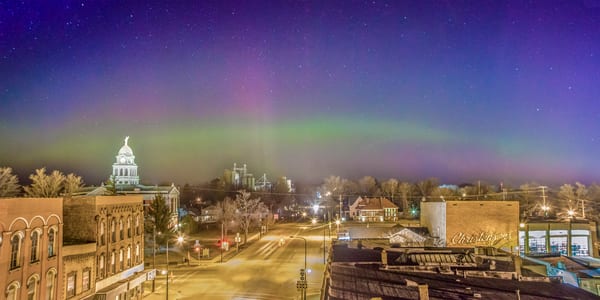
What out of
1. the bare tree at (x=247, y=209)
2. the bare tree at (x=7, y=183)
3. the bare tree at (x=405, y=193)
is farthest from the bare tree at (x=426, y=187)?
the bare tree at (x=7, y=183)

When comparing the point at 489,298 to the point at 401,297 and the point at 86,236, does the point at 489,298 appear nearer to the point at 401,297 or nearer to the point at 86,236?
the point at 401,297

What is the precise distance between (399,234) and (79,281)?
126ft

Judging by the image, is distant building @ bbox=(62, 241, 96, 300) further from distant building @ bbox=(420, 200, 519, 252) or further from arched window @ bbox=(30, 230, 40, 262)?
distant building @ bbox=(420, 200, 519, 252)

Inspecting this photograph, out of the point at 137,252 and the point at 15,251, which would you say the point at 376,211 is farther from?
the point at 15,251

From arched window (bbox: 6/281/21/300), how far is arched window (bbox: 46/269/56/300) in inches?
110

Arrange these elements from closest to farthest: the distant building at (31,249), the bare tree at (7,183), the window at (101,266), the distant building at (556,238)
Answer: the distant building at (31,249), the window at (101,266), the distant building at (556,238), the bare tree at (7,183)

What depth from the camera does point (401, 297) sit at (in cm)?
2100

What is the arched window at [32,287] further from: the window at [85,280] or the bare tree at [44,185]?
the bare tree at [44,185]

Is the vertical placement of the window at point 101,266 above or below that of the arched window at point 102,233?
below

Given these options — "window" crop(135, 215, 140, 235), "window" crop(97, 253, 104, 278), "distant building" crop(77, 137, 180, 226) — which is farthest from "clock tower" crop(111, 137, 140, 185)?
"window" crop(97, 253, 104, 278)

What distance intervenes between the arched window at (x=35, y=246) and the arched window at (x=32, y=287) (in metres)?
1.05

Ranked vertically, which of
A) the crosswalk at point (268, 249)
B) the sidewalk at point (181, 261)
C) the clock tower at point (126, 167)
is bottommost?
the crosswalk at point (268, 249)

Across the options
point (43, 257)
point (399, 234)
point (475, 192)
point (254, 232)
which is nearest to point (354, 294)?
point (43, 257)

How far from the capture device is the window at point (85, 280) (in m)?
30.1
